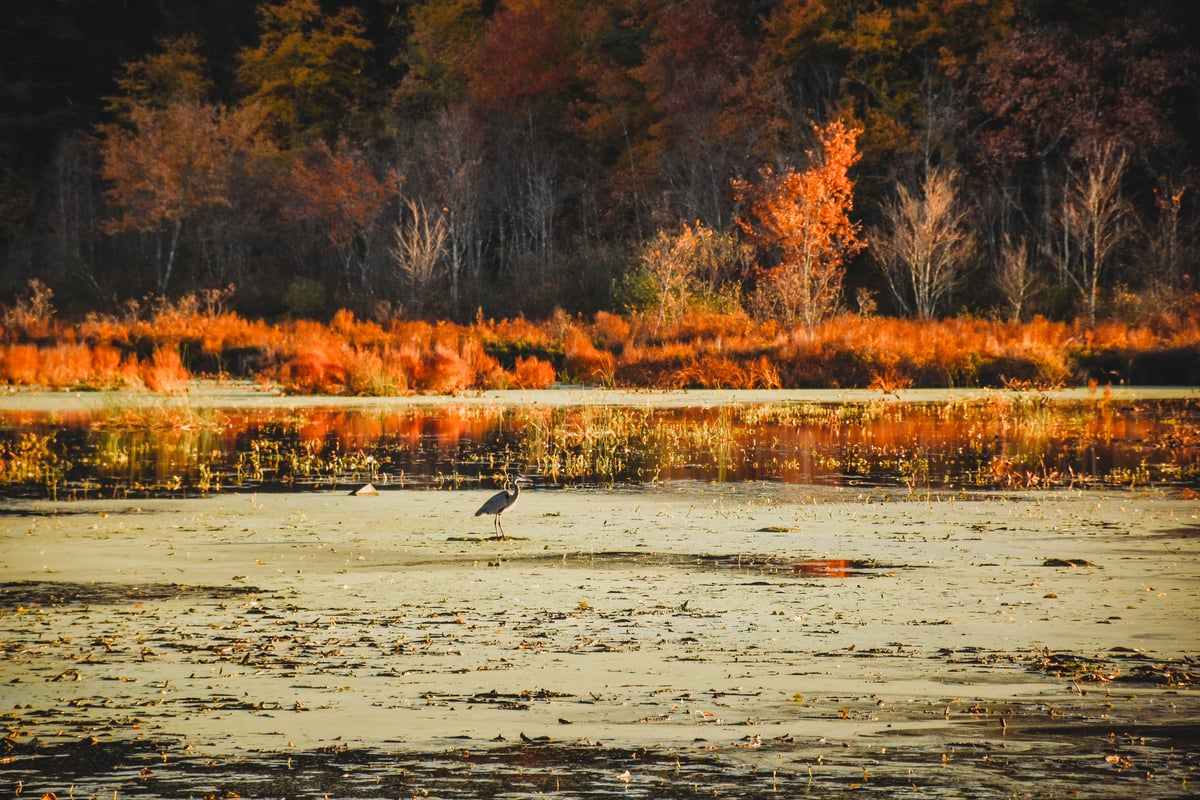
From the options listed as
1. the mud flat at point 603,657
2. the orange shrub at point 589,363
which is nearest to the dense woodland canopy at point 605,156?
the orange shrub at point 589,363

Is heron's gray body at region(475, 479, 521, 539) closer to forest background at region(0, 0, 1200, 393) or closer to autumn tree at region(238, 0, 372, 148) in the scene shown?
forest background at region(0, 0, 1200, 393)

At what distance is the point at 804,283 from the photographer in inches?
1433

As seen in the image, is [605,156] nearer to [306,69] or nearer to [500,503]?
[306,69]

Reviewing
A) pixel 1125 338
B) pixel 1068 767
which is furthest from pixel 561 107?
pixel 1068 767

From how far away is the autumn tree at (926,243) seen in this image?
3819 cm

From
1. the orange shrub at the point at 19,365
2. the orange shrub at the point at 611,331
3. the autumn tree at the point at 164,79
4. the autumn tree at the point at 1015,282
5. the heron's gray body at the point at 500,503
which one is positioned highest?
the autumn tree at the point at 164,79

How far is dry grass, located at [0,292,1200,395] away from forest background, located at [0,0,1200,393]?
0.09 m

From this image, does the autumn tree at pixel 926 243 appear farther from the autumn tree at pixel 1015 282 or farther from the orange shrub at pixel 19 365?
the orange shrub at pixel 19 365

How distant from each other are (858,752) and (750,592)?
329 centimetres

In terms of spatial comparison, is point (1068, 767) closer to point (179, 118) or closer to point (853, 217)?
point (853, 217)

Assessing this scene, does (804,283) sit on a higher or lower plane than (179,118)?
lower

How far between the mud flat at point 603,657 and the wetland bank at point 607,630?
3 cm

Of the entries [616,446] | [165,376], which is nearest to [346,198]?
[165,376]

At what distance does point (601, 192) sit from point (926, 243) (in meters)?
19.4
